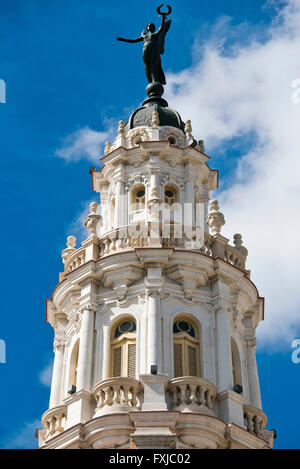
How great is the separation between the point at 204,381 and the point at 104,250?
21.1 feet

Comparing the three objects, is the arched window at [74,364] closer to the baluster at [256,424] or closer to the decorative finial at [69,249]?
the decorative finial at [69,249]

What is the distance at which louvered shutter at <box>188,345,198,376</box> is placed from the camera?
3161 cm

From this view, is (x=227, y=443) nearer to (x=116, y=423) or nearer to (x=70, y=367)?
(x=116, y=423)

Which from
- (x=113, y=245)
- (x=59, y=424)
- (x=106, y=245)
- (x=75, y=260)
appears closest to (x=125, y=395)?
(x=59, y=424)

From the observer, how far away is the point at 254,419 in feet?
102

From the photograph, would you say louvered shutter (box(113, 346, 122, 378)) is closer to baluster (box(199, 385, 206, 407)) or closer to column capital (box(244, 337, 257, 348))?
baluster (box(199, 385, 206, 407))

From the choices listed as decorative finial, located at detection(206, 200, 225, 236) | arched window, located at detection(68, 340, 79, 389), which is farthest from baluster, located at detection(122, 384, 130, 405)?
decorative finial, located at detection(206, 200, 225, 236)

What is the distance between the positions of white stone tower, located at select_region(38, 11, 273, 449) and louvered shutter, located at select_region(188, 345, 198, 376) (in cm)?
4

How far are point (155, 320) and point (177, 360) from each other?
A: 1.37 meters

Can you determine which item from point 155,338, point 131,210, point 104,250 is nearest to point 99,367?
point 155,338

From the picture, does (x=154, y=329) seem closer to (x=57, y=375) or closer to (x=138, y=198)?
(x=57, y=375)
